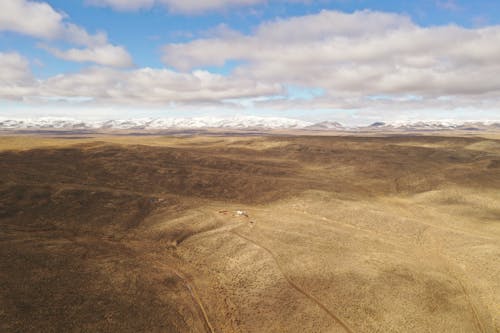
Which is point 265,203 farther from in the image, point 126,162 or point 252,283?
point 126,162

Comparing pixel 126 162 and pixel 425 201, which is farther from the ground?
pixel 126 162

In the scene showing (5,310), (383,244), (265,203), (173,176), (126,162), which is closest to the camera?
(5,310)

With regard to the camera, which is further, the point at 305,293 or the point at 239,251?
the point at 239,251

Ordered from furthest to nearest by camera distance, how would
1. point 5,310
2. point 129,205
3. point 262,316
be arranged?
point 129,205 → point 262,316 → point 5,310

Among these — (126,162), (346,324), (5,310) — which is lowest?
(346,324)

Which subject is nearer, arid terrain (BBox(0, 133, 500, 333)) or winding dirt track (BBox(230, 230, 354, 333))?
winding dirt track (BBox(230, 230, 354, 333))

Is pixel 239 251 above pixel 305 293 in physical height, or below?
above

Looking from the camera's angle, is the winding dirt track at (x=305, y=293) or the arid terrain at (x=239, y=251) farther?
the arid terrain at (x=239, y=251)

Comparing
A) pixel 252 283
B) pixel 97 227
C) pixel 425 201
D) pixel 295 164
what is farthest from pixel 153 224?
pixel 295 164
